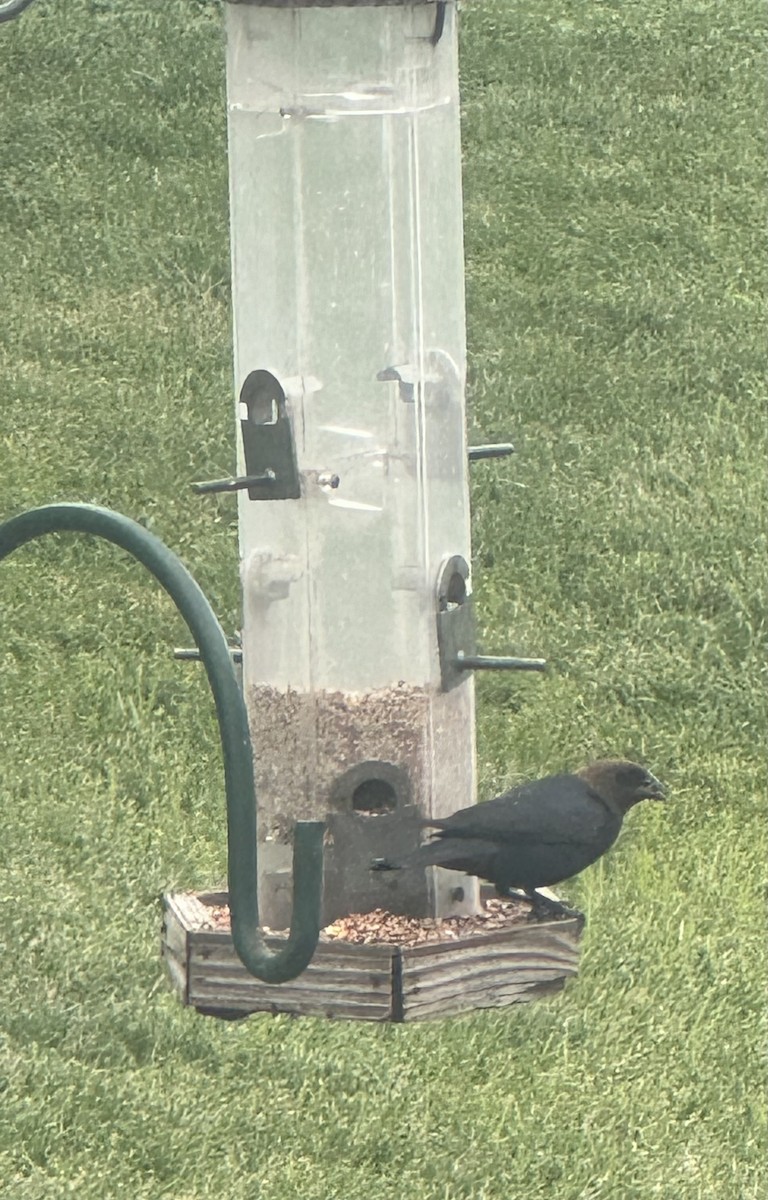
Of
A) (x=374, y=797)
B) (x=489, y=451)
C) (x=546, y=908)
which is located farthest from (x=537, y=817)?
(x=489, y=451)

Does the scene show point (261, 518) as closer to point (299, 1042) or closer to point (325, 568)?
point (325, 568)

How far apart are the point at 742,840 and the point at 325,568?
3.55m

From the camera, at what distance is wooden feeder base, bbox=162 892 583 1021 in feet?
9.99

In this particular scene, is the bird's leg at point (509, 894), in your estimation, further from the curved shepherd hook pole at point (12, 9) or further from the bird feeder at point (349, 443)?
the curved shepherd hook pole at point (12, 9)

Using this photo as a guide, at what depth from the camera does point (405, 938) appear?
329 cm

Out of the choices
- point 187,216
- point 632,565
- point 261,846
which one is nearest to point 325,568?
point 261,846

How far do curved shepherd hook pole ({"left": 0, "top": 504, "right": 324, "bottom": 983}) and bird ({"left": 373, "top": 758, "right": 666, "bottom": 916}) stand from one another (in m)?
0.50

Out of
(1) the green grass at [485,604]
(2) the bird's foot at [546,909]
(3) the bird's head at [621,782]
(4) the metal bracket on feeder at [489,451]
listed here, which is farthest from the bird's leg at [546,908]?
(1) the green grass at [485,604]

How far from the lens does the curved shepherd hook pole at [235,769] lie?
2600 mm

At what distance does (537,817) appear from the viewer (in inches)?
134

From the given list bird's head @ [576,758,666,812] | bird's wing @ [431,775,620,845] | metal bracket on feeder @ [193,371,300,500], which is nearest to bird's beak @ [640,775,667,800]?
bird's head @ [576,758,666,812]

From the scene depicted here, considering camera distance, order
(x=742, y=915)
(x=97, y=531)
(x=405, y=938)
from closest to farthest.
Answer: (x=97, y=531) → (x=405, y=938) → (x=742, y=915)

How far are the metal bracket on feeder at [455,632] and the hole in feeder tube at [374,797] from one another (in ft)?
0.60

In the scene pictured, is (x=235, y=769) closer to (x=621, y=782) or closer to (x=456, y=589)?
(x=456, y=589)
